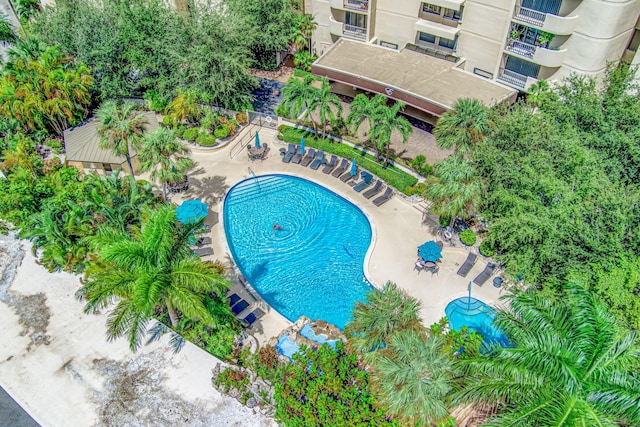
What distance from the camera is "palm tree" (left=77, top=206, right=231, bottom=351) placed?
1933 cm

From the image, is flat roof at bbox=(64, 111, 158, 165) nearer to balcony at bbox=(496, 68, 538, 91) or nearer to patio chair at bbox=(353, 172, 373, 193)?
patio chair at bbox=(353, 172, 373, 193)

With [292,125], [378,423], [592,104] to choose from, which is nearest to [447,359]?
[378,423]

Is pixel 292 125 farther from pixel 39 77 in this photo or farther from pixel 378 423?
pixel 378 423

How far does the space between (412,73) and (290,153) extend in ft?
42.3

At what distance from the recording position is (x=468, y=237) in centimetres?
3000

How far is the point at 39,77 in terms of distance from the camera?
37688mm

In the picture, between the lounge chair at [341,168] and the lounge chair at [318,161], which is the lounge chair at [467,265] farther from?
the lounge chair at [318,161]

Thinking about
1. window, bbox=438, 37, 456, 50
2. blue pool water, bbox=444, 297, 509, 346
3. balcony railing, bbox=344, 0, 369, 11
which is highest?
balcony railing, bbox=344, 0, 369, 11

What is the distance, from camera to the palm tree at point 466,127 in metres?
29.5

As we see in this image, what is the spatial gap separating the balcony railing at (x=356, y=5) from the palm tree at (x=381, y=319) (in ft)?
101

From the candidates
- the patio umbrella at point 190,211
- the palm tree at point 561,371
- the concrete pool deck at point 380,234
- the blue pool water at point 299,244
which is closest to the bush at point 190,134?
the concrete pool deck at point 380,234

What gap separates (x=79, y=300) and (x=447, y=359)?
21068 millimetres

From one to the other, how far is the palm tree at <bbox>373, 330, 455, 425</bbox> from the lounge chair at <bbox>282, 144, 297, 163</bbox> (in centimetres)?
2172

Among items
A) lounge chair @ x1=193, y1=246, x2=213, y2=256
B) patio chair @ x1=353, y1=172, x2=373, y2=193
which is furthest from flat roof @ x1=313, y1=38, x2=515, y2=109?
lounge chair @ x1=193, y1=246, x2=213, y2=256
